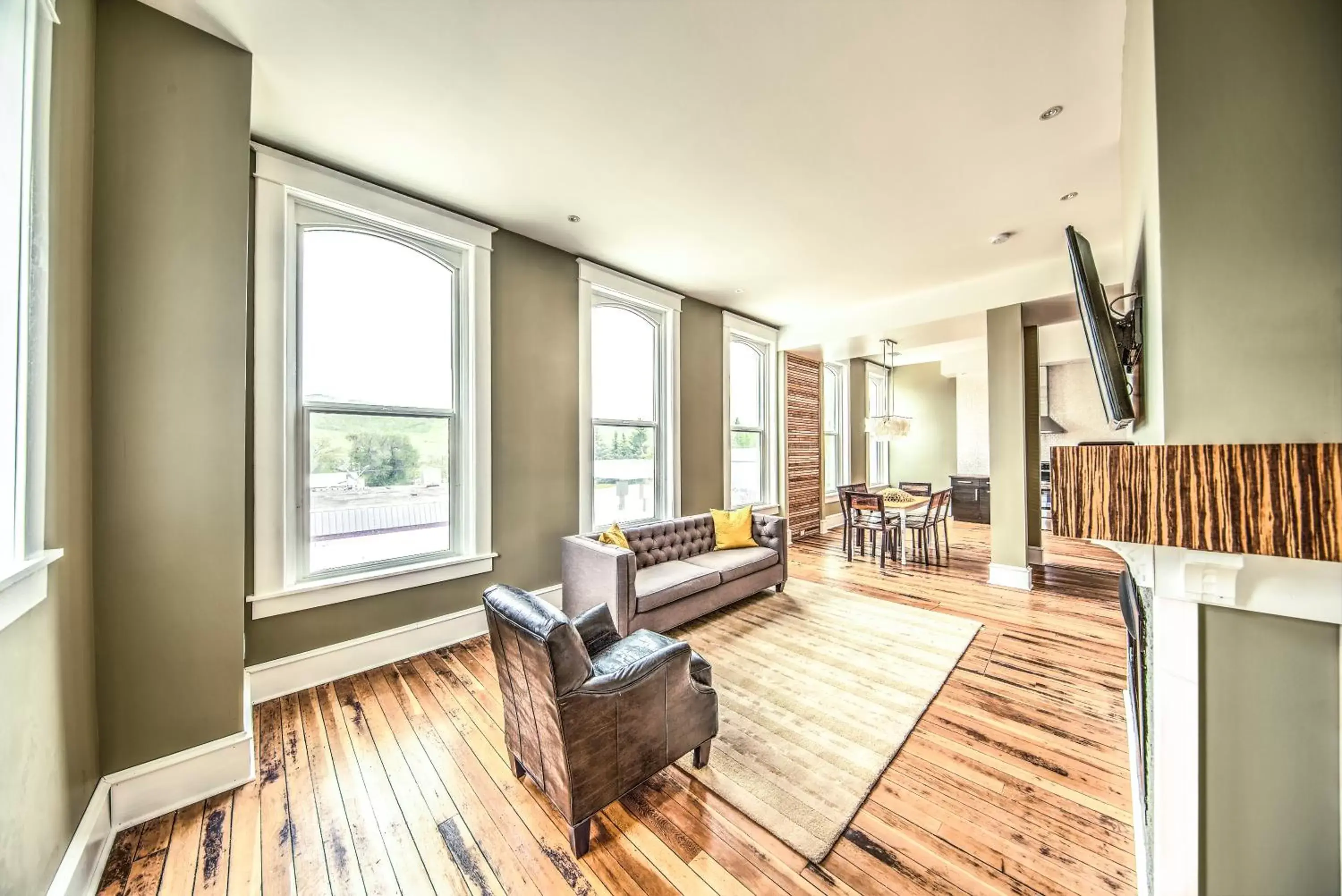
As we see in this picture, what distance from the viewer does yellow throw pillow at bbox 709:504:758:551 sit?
171 inches

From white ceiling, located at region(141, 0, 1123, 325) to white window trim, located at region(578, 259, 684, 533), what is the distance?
553mm

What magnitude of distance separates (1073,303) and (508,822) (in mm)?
5735

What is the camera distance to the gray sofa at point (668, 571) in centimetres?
312

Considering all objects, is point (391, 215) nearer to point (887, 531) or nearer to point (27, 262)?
point (27, 262)

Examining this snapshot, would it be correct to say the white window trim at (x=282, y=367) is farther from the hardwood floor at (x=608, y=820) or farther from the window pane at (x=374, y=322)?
the hardwood floor at (x=608, y=820)

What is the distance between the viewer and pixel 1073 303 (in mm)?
4254

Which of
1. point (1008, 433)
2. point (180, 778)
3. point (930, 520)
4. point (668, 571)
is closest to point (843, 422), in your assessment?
point (930, 520)

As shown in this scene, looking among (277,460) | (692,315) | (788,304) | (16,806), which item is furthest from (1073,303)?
(16,806)

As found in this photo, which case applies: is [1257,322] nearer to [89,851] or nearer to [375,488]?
[89,851]

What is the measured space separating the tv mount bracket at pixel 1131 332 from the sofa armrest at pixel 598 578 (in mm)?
2595

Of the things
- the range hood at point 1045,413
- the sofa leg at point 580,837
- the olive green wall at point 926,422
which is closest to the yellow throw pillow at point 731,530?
the sofa leg at point 580,837

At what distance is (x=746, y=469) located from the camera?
6195 millimetres

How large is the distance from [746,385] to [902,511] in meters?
2.47

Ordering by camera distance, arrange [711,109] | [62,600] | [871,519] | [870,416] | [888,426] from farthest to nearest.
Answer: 1. [870,416]
2. [888,426]
3. [871,519]
4. [711,109]
5. [62,600]
